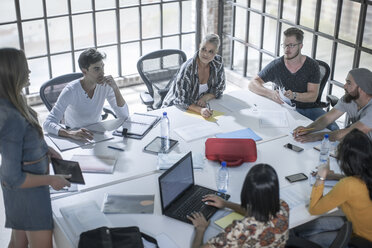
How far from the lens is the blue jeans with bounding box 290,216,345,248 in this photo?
3186mm

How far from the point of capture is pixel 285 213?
263 centimetres

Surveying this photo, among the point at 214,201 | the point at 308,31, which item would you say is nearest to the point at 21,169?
the point at 214,201

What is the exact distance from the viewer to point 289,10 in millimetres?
5859

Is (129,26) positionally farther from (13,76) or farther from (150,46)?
(13,76)

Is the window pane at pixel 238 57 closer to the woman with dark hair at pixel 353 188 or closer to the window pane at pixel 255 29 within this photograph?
the window pane at pixel 255 29

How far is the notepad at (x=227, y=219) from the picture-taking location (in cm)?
297

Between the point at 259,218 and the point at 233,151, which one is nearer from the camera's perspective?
the point at 259,218

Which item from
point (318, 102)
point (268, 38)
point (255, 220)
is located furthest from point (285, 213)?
point (268, 38)

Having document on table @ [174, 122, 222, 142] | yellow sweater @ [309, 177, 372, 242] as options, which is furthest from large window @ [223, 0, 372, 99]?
yellow sweater @ [309, 177, 372, 242]

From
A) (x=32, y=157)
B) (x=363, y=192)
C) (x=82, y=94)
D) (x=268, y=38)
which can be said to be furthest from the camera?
(x=268, y=38)

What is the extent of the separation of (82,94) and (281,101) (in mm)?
1816

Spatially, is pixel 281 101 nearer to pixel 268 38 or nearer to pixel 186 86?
pixel 186 86

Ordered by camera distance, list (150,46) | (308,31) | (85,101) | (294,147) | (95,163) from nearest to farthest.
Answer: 1. (95,163)
2. (294,147)
3. (85,101)
4. (308,31)
5. (150,46)

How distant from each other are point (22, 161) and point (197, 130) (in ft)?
5.58
